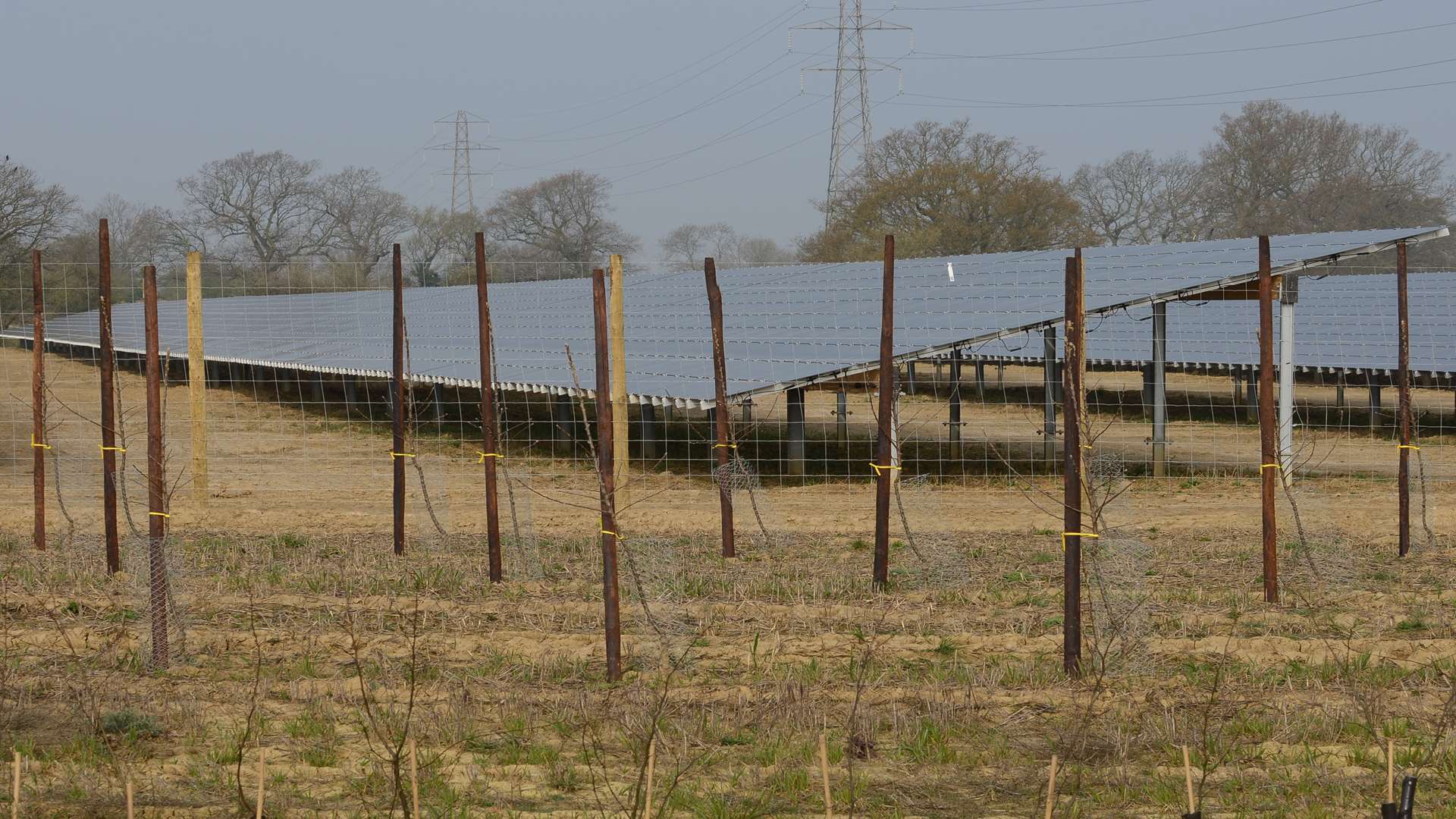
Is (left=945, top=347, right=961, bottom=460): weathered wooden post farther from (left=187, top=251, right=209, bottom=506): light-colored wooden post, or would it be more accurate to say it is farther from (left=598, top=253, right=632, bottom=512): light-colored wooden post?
(left=187, top=251, right=209, bottom=506): light-colored wooden post

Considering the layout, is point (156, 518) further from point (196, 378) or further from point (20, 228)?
point (20, 228)

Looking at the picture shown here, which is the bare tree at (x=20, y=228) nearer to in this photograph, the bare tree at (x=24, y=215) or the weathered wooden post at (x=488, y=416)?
the bare tree at (x=24, y=215)

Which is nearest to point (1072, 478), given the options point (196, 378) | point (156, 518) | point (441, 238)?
point (156, 518)

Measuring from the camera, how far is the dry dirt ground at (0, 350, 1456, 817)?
4730mm

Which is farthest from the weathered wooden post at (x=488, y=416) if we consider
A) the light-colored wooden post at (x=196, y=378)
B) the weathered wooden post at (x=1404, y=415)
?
the weathered wooden post at (x=1404, y=415)

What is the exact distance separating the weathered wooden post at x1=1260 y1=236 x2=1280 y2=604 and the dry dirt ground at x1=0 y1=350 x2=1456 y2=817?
0.68ft

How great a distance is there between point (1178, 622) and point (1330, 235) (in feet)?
30.5

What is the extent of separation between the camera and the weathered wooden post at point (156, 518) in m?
6.30

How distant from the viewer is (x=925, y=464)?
15883mm

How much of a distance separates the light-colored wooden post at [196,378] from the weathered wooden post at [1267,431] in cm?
874

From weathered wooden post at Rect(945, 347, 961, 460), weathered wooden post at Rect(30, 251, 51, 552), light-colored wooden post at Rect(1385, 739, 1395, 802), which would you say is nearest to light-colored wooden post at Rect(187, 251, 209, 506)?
weathered wooden post at Rect(30, 251, 51, 552)

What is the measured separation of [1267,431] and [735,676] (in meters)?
3.38

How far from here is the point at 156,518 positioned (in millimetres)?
6535

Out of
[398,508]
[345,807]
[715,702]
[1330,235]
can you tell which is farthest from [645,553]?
[1330,235]
